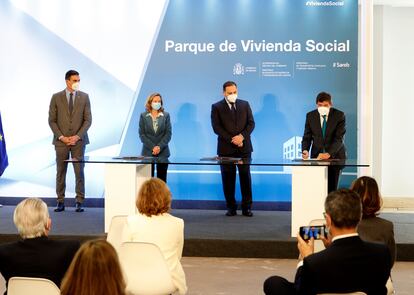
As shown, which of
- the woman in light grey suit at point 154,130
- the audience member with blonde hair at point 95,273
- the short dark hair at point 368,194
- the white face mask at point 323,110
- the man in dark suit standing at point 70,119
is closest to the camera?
the audience member with blonde hair at point 95,273

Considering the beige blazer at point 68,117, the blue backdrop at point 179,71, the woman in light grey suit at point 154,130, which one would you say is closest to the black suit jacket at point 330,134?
the blue backdrop at point 179,71

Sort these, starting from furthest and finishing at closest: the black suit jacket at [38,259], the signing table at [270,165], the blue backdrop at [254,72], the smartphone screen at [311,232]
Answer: the blue backdrop at [254,72]
the signing table at [270,165]
the smartphone screen at [311,232]
the black suit jacket at [38,259]

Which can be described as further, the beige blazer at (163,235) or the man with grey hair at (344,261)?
the beige blazer at (163,235)

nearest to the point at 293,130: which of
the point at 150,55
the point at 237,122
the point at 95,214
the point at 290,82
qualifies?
the point at 290,82

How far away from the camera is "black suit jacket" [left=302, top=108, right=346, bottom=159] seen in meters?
8.29

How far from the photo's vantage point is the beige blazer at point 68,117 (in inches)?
352

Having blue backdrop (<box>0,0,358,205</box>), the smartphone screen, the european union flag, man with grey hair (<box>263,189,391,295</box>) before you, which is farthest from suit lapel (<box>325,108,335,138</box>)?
man with grey hair (<box>263,189,391,295</box>)

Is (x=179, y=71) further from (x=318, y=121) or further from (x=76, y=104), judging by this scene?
(x=318, y=121)

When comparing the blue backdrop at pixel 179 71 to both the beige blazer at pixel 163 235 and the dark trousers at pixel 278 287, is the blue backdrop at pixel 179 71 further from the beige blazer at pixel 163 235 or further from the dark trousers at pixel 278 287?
the dark trousers at pixel 278 287

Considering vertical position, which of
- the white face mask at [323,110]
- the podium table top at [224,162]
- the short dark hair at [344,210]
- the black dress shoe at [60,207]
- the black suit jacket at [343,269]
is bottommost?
the black dress shoe at [60,207]

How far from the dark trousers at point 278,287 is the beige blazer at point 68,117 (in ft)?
17.4

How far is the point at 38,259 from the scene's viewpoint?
11.8 feet

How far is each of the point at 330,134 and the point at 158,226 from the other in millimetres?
4226

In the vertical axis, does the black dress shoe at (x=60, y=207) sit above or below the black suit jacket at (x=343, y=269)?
below
